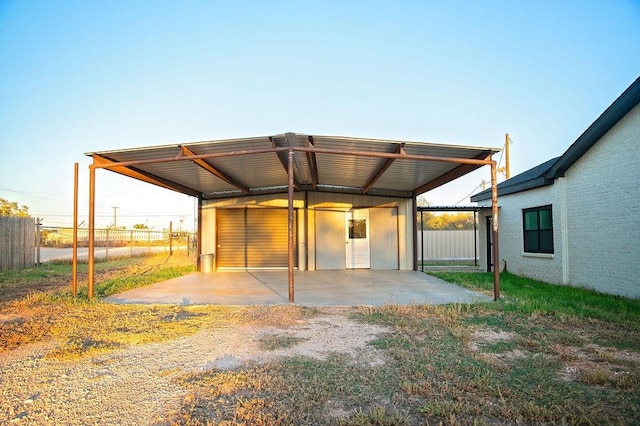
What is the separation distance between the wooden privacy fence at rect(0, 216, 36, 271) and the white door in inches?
473

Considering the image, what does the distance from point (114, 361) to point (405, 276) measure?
8739mm

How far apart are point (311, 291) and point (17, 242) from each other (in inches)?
472

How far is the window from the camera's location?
9828 mm

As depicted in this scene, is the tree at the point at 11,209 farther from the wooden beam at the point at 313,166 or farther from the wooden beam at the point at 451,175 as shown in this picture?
the wooden beam at the point at 451,175

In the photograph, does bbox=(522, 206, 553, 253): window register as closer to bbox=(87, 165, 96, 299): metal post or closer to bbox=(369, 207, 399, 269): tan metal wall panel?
bbox=(369, 207, 399, 269): tan metal wall panel

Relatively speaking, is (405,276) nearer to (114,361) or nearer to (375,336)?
(375,336)

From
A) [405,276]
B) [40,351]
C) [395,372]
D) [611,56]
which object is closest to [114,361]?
[40,351]

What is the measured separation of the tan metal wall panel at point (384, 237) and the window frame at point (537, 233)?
4.09m

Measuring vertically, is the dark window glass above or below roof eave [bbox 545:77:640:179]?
below

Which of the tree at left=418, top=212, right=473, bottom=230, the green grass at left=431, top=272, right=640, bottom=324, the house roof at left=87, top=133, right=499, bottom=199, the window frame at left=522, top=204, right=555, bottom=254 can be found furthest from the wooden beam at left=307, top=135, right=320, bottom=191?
the tree at left=418, top=212, right=473, bottom=230

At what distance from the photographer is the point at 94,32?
33.8ft

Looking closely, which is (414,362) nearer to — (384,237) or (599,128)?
(599,128)

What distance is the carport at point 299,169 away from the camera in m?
6.86

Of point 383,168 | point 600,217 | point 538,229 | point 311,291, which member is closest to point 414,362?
point 311,291
